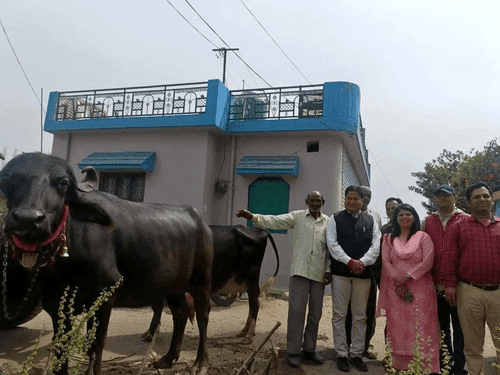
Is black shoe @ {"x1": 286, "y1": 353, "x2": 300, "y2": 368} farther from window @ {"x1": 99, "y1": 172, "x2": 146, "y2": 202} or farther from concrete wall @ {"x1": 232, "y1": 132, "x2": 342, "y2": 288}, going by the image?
window @ {"x1": 99, "y1": 172, "x2": 146, "y2": 202}

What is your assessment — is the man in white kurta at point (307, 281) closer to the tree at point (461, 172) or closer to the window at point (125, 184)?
the window at point (125, 184)

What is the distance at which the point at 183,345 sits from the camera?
4.63 m

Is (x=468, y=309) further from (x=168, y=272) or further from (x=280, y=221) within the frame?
(x=168, y=272)

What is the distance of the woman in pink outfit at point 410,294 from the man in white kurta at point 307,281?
69 cm

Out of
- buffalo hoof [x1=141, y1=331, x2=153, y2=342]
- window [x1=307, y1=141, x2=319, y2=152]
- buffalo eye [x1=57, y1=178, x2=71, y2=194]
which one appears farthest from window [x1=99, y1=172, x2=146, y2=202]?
buffalo eye [x1=57, y1=178, x2=71, y2=194]

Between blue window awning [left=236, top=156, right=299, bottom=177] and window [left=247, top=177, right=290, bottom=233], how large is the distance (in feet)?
0.94

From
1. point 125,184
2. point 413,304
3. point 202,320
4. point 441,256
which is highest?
point 125,184

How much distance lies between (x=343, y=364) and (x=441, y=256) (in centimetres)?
144

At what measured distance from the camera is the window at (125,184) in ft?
35.7

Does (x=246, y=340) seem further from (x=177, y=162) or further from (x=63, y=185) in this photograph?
(x=177, y=162)

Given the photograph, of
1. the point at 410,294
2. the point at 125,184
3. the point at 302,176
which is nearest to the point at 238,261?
the point at 410,294

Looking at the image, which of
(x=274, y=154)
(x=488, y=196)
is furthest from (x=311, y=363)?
(x=274, y=154)

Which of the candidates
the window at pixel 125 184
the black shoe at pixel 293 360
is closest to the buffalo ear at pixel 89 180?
the black shoe at pixel 293 360

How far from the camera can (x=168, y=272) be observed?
3336mm
